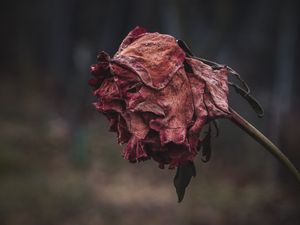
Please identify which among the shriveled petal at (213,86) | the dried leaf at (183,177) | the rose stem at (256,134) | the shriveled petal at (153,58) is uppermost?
the shriveled petal at (153,58)

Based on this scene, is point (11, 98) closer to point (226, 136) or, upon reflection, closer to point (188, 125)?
point (226, 136)

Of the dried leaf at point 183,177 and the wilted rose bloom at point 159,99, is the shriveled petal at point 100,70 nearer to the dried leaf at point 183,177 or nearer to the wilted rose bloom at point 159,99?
the wilted rose bloom at point 159,99

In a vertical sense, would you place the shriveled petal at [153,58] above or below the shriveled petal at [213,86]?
above

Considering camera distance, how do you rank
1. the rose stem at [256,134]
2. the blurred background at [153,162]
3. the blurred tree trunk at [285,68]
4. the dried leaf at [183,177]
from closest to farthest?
1. the rose stem at [256,134]
2. the dried leaf at [183,177]
3. the blurred background at [153,162]
4. the blurred tree trunk at [285,68]

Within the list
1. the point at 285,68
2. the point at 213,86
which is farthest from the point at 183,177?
the point at 285,68

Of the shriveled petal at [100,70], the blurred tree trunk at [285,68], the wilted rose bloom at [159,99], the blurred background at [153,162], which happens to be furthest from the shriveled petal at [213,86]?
the blurred tree trunk at [285,68]

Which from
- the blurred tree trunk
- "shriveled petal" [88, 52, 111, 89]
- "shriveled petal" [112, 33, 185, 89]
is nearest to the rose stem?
"shriveled petal" [112, 33, 185, 89]
